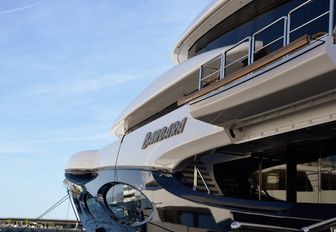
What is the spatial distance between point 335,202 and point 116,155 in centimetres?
654

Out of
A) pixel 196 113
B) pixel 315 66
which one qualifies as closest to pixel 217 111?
pixel 196 113

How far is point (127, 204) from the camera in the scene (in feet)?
38.4

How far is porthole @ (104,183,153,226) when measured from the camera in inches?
421

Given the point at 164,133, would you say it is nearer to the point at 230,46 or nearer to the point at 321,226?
the point at 230,46

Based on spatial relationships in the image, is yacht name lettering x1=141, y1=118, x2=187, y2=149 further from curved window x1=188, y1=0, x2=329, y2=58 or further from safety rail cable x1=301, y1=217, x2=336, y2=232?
safety rail cable x1=301, y1=217, x2=336, y2=232

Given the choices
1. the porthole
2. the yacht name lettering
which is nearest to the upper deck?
the yacht name lettering

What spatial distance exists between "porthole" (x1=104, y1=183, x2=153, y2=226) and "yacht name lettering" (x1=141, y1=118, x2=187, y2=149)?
1020 mm

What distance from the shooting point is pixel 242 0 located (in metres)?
10.7

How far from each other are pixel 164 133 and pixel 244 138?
2.70m

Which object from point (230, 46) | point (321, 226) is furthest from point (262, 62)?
point (230, 46)

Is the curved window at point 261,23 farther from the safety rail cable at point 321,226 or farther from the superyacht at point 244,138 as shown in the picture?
the safety rail cable at point 321,226

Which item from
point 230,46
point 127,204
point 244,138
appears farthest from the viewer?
point 127,204

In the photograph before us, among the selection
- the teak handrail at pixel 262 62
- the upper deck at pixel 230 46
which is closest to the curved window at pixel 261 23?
the upper deck at pixel 230 46

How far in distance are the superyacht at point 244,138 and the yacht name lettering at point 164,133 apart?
2 cm
